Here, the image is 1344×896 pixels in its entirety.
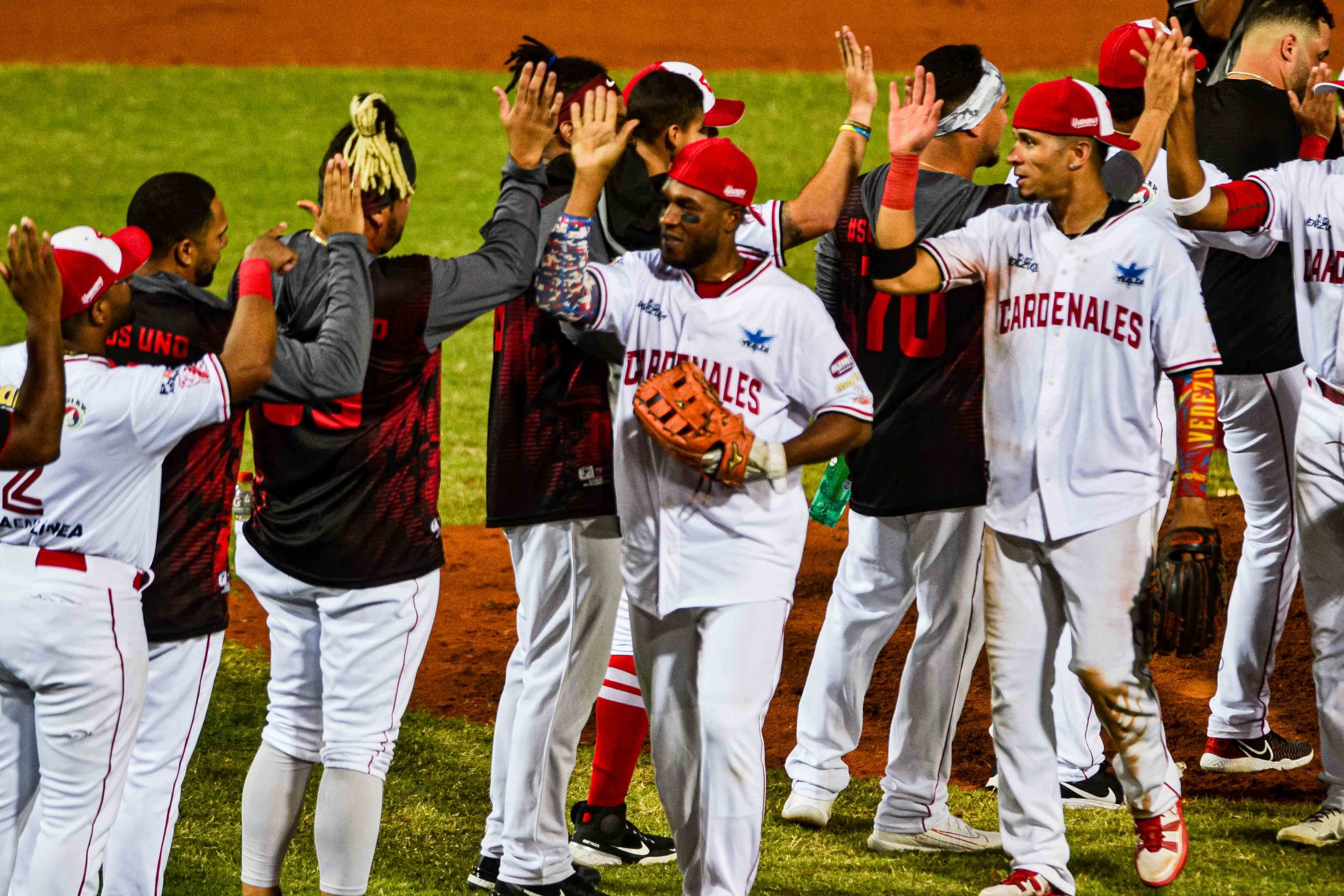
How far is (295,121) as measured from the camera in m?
18.8

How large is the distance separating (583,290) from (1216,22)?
4344mm

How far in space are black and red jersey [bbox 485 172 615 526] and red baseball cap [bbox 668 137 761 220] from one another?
66 centimetres

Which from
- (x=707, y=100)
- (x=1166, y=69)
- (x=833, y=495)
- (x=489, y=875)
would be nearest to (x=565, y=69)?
(x=707, y=100)

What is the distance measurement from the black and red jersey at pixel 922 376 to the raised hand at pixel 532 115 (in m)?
1.10

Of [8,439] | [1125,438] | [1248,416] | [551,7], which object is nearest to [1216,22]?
[1248,416]

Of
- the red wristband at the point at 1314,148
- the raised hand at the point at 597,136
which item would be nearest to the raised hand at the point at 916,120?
the raised hand at the point at 597,136

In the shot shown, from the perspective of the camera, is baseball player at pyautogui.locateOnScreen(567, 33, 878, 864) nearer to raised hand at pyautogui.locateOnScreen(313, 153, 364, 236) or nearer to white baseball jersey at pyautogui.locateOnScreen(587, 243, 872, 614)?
white baseball jersey at pyautogui.locateOnScreen(587, 243, 872, 614)

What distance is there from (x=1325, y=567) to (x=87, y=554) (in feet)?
10.9

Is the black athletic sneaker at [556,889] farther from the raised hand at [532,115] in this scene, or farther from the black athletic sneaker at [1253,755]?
the black athletic sneaker at [1253,755]

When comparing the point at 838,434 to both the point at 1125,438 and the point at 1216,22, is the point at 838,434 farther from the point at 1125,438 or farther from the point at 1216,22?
the point at 1216,22

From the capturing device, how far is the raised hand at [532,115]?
3639mm

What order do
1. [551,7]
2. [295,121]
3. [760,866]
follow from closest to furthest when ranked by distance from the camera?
[760,866] < [295,121] < [551,7]

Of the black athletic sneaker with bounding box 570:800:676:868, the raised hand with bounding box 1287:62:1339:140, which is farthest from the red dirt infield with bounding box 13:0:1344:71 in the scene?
the black athletic sneaker with bounding box 570:800:676:868

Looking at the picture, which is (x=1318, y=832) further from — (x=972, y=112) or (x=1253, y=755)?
(x=972, y=112)
